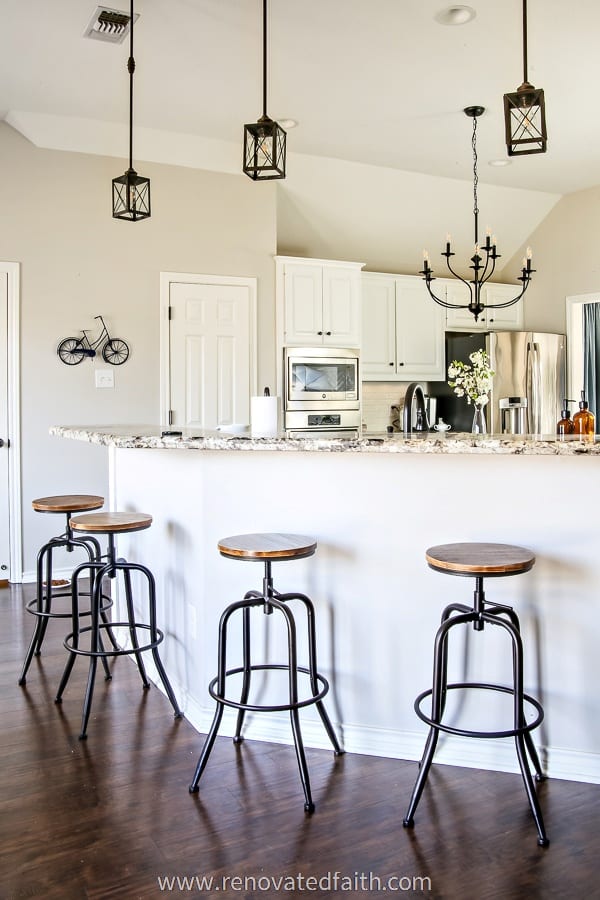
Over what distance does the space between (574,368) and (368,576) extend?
484cm

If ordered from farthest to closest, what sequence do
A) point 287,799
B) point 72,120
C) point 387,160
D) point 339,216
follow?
1. point 339,216
2. point 387,160
3. point 72,120
4. point 287,799

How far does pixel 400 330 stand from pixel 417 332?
18 centimetres

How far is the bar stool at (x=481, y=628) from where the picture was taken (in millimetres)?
1961

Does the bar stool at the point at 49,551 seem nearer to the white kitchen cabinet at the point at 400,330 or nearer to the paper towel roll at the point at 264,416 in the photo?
the paper towel roll at the point at 264,416

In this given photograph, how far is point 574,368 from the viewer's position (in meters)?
6.56

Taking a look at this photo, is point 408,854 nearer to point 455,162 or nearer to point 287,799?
point 287,799

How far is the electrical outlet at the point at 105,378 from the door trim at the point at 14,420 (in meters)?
0.50

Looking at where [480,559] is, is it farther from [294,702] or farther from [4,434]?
[4,434]

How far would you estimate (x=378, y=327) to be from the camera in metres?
6.28

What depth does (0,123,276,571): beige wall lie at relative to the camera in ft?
15.4

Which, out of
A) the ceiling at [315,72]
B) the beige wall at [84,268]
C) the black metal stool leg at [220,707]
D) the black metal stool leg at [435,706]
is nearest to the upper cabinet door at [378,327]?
the ceiling at [315,72]

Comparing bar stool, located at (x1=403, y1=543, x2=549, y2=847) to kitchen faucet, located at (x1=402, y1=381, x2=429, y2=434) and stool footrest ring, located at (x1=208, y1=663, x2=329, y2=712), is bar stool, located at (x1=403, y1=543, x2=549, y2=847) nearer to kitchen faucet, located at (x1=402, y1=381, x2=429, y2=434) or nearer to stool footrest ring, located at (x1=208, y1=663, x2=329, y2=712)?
stool footrest ring, located at (x1=208, y1=663, x2=329, y2=712)

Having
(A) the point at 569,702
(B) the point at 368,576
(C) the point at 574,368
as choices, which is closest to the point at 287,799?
(B) the point at 368,576

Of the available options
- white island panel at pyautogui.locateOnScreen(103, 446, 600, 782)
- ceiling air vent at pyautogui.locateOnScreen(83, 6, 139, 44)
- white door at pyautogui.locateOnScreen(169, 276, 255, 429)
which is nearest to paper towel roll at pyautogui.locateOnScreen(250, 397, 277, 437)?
white island panel at pyautogui.locateOnScreen(103, 446, 600, 782)
